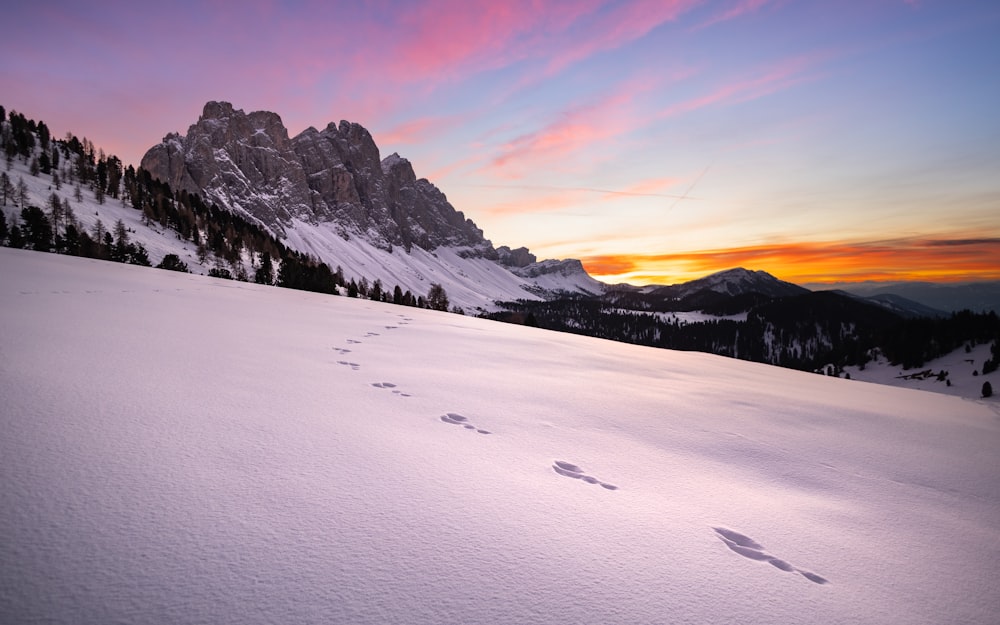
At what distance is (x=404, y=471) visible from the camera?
3.50 m

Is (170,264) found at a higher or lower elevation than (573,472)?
higher

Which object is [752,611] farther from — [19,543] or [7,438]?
[7,438]

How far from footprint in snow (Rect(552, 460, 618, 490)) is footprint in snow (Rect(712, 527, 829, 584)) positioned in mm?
920

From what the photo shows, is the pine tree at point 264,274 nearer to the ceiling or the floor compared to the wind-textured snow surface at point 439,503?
nearer to the ceiling

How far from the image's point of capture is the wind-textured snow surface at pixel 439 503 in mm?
2059

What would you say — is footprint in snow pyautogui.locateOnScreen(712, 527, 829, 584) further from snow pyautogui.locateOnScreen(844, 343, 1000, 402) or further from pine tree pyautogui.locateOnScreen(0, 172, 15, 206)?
snow pyautogui.locateOnScreen(844, 343, 1000, 402)

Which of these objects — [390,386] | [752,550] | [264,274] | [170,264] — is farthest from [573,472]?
[264,274]

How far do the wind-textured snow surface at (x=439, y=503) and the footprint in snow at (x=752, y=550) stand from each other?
22 mm

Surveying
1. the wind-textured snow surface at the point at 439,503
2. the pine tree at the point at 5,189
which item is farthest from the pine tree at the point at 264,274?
the wind-textured snow surface at the point at 439,503

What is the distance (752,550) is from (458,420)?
334 cm

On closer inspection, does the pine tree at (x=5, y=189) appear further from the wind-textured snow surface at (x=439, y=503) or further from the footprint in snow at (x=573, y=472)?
the footprint in snow at (x=573, y=472)

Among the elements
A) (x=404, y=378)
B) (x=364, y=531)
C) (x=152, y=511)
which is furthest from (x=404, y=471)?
(x=404, y=378)

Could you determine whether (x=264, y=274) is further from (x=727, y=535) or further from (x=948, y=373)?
(x=948, y=373)

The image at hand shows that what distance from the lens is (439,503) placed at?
3.04 metres
